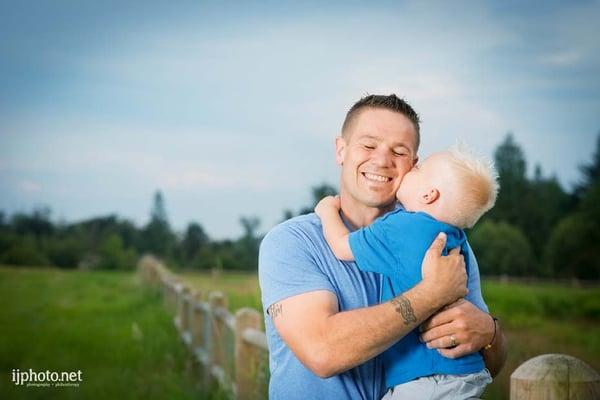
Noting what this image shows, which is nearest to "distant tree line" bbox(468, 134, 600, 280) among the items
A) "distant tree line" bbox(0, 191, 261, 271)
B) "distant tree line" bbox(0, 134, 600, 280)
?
"distant tree line" bbox(0, 134, 600, 280)

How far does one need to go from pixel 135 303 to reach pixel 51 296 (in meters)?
3.72

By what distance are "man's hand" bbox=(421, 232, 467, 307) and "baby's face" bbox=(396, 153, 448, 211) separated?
0.22 meters

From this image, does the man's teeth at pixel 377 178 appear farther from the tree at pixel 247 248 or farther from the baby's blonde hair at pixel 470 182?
the tree at pixel 247 248

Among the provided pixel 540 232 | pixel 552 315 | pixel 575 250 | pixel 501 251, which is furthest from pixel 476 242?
pixel 552 315

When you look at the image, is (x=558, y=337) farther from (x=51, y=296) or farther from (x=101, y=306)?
(x=51, y=296)

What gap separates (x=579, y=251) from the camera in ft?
95.7

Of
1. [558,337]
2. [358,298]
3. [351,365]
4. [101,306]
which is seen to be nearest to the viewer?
[351,365]

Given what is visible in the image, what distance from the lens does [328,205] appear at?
8.06 ft

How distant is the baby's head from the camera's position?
2.26m

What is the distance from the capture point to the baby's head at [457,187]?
7.41ft

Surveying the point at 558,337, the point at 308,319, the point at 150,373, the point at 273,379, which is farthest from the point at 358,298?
the point at 558,337

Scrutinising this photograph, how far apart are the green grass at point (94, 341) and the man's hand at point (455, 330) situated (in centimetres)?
389

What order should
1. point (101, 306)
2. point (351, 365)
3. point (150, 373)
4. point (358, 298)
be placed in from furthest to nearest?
point (101, 306), point (150, 373), point (358, 298), point (351, 365)

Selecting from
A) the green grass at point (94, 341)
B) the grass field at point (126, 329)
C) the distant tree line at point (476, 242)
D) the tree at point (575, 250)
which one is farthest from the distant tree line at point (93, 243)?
the tree at point (575, 250)
